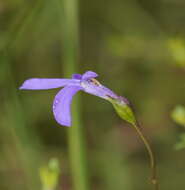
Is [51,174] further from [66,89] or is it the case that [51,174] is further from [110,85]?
[110,85]

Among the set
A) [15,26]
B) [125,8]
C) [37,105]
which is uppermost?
[125,8]

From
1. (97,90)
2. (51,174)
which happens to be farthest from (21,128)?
(97,90)

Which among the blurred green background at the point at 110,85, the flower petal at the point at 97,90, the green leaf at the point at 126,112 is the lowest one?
the green leaf at the point at 126,112

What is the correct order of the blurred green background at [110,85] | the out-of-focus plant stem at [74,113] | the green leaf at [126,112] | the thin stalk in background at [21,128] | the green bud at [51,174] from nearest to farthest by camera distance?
the green leaf at [126,112] < the green bud at [51,174] < the out-of-focus plant stem at [74,113] < the thin stalk in background at [21,128] < the blurred green background at [110,85]

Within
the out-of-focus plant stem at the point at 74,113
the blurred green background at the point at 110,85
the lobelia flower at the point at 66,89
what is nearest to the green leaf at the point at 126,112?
the lobelia flower at the point at 66,89

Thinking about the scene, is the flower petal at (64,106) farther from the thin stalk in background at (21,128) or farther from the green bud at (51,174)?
the thin stalk in background at (21,128)

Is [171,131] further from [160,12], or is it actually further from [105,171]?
[160,12]

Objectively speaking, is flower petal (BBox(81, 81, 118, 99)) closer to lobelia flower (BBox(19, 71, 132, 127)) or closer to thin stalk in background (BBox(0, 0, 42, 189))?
lobelia flower (BBox(19, 71, 132, 127))

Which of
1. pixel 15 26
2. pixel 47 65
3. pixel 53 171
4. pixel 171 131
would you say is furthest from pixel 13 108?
pixel 171 131
